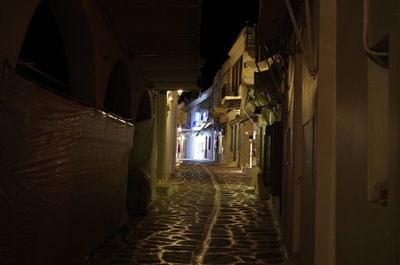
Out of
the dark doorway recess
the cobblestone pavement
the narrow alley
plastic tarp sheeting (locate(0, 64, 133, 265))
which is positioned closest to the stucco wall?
the narrow alley

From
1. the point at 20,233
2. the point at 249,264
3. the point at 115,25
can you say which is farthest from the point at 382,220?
the point at 115,25

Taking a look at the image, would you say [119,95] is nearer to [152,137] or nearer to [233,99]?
[152,137]

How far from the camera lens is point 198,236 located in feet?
28.6

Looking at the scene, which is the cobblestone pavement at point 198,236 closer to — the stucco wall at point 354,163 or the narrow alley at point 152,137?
the narrow alley at point 152,137

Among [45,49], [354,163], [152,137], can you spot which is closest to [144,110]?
[152,137]

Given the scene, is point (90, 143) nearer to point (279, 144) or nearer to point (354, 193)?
point (354, 193)

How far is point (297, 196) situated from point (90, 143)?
3.61 meters

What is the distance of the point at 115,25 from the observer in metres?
7.88

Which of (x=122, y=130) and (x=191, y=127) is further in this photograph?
(x=191, y=127)

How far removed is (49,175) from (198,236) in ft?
16.5

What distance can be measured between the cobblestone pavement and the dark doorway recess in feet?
10.4

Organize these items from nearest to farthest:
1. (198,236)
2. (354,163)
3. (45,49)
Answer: (354,163) < (45,49) < (198,236)

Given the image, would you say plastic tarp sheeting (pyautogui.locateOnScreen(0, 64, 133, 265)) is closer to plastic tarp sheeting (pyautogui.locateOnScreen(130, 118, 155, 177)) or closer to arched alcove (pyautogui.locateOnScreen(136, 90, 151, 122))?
plastic tarp sheeting (pyautogui.locateOnScreen(130, 118, 155, 177))

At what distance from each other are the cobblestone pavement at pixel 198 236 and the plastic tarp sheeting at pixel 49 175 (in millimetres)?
992
